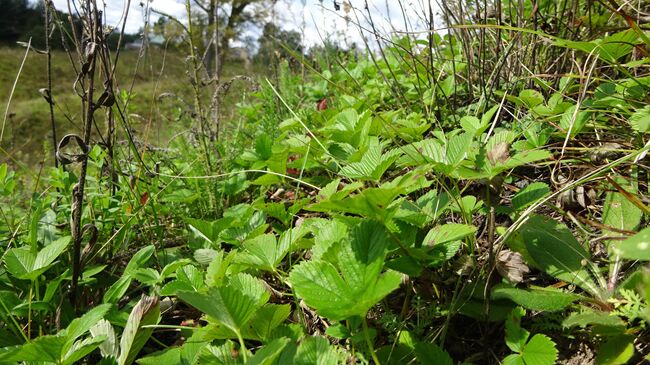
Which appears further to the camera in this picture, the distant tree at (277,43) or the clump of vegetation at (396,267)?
the distant tree at (277,43)

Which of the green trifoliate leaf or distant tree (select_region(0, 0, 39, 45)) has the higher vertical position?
distant tree (select_region(0, 0, 39, 45))

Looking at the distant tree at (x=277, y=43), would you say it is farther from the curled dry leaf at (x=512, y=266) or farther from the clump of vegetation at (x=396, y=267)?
the curled dry leaf at (x=512, y=266)

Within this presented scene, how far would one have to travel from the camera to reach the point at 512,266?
83 cm

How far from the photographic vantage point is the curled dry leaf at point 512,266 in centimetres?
81

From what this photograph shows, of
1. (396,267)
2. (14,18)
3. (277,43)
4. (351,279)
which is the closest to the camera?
(351,279)

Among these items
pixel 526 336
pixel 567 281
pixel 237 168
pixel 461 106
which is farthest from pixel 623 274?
pixel 237 168

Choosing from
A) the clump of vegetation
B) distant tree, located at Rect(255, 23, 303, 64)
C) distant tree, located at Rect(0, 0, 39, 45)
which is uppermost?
distant tree, located at Rect(0, 0, 39, 45)

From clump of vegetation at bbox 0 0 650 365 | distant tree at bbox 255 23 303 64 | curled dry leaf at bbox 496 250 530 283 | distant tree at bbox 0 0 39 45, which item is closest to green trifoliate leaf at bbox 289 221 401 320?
clump of vegetation at bbox 0 0 650 365

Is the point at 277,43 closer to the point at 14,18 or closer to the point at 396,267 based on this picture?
the point at 396,267

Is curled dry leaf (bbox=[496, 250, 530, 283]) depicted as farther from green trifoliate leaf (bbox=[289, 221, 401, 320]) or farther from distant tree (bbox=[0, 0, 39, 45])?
distant tree (bbox=[0, 0, 39, 45])

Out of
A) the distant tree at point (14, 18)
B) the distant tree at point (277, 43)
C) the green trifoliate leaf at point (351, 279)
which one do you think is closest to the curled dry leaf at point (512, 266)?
the green trifoliate leaf at point (351, 279)

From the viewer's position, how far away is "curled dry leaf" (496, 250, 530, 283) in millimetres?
813

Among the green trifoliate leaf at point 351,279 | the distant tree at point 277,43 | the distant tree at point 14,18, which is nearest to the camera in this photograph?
the green trifoliate leaf at point 351,279

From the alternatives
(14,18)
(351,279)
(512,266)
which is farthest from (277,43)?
(14,18)
